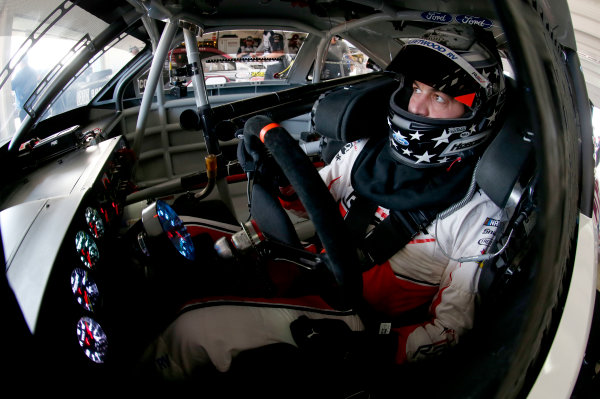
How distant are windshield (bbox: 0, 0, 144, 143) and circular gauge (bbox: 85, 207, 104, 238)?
3.45ft

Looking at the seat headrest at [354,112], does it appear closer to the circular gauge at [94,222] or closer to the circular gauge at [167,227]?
the circular gauge at [167,227]

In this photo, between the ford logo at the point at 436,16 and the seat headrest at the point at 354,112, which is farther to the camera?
the ford logo at the point at 436,16

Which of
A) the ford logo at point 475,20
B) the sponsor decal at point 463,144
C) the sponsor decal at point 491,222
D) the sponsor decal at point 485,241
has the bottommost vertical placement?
the sponsor decal at point 485,241

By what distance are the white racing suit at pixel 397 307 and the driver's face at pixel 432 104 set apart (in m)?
0.28

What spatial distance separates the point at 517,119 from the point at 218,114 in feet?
3.60

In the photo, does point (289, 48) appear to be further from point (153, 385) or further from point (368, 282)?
point (153, 385)

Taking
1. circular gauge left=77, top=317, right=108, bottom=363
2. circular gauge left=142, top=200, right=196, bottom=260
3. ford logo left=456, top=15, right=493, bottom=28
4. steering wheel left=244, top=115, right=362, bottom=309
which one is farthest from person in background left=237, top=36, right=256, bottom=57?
circular gauge left=77, top=317, right=108, bottom=363

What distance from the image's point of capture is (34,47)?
6.14 feet

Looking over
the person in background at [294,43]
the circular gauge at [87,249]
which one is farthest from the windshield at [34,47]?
the person in background at [294,43]

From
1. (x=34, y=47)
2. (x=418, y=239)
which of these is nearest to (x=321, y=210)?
(x=418, y=239)

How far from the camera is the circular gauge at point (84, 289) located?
0.76m

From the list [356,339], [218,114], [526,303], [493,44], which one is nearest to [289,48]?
[218,114]

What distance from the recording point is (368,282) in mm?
1253

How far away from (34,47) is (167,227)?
5.50 feet
